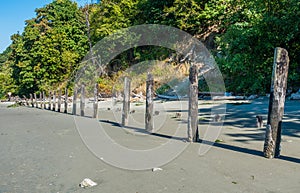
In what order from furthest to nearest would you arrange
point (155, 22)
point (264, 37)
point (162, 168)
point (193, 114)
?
point (155, 22)
point (264, 37)
point (193, 114)
point (162, 168)

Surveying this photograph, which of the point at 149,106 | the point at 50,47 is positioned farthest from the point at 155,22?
the point at 149,106

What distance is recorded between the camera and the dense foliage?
1141 centimetres

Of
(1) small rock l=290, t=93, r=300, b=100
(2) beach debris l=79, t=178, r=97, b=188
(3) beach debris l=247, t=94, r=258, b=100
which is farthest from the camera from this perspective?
(3) beach debris l=247, t=94, r=258, b=100

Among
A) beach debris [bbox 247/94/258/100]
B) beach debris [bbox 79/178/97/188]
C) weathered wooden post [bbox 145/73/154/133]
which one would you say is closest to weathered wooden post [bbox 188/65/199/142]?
weathered wooden post [bbox 145/73/154/133]

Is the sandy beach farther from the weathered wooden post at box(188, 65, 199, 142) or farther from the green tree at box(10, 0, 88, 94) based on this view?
the green tree at box(10, 0, 88, 94)

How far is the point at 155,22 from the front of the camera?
33531mm

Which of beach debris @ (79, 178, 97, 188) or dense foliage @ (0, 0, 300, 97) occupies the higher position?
dense foliage @ (0, 0, 300, 97)

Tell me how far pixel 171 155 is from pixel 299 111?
29.4 ft

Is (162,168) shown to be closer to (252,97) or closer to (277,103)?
(277,103)

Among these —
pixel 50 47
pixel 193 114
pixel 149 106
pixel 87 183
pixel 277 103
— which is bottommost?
pixel 87 183

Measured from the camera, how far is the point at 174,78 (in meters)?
32.0

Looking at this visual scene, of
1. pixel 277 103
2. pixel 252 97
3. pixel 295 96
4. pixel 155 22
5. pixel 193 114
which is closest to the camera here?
pixel 277 103

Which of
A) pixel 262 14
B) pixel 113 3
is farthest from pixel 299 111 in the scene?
pixel 113 3

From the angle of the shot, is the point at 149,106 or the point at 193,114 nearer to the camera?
the point at 193,114
